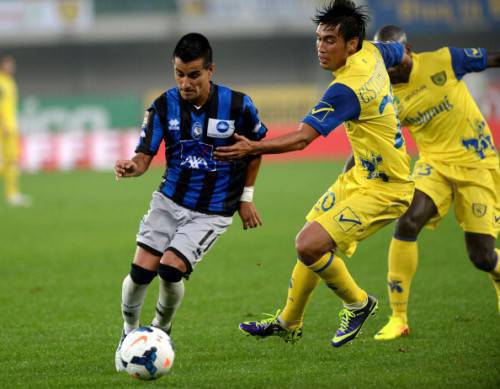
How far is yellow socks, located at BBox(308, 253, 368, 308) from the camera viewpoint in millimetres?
5961

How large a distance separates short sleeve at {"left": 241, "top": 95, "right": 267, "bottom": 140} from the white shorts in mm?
583

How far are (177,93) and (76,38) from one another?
2830 cm

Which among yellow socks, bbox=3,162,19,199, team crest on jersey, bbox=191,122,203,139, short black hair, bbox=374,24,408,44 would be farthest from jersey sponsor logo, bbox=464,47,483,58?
yellow socks, bbox=3,162,19,199

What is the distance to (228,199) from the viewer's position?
6.26 meters

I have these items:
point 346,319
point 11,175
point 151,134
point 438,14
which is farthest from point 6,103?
point 438,14

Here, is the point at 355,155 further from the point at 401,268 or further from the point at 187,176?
the point at 401,268

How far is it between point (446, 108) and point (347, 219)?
1.88 meters

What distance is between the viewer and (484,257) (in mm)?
7141

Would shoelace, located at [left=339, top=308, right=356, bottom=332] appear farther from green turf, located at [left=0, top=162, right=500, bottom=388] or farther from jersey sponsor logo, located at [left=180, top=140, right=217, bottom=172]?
jersey sponsor logo, located at [left=180, top=140, right=217, bottom=172]

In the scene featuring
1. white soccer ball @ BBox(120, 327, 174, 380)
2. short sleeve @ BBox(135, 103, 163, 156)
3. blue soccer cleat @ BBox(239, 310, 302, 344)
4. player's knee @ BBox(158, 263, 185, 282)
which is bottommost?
blue soccer cleat @ BBox(239, 310, 302, 344)

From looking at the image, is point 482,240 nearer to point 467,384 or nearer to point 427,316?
point 427,316

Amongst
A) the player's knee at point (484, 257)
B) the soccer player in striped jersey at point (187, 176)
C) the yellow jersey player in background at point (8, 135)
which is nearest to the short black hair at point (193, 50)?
the soccer player in striped jersey at point (187, 176)

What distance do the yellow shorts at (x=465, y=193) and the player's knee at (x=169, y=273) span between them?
2.27 meters

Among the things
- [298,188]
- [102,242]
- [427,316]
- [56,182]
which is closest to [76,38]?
[56,182]
